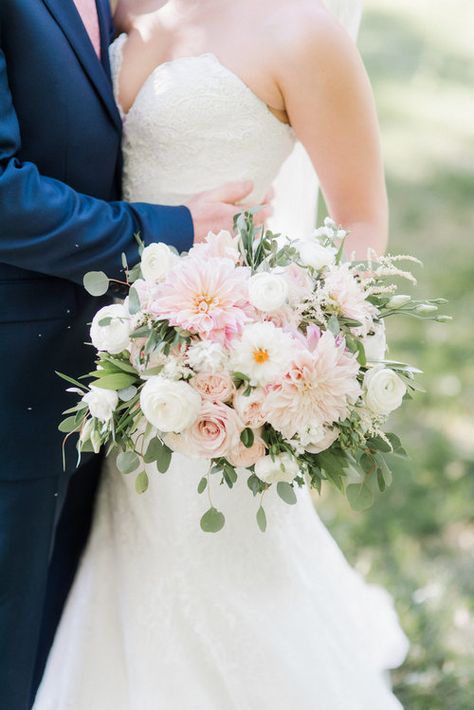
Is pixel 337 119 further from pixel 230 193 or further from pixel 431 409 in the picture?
pixel 431 409

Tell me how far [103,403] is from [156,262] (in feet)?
0.92

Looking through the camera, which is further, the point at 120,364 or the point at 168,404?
the point at 120,364

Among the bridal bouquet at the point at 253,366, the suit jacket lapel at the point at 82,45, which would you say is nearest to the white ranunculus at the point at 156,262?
the bridal bouquet at the point at 253,366

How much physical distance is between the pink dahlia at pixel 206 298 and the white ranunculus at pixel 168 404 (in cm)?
11

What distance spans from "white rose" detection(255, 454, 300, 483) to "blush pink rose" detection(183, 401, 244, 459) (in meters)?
0.07

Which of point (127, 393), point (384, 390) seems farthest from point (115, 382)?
point (384, 390)

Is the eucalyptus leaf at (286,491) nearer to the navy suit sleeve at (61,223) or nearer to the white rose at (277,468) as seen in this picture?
the white rose at (277,468)

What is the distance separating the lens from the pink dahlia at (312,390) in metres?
1.63

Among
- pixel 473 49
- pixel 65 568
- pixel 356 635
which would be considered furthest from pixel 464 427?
pixel 473 49

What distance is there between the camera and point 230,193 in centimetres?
221

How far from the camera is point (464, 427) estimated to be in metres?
4.24

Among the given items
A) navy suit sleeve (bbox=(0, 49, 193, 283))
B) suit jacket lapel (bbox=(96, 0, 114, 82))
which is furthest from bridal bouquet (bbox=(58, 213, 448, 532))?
suit jacket lapel (bbox=(96, 0, 114, 82))

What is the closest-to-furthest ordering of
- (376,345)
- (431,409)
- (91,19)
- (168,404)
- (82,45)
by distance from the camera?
(168,404) < (376,345) < (82,45) < (91,19) < (431,409)

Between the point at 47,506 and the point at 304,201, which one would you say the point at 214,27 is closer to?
the point at 304,201
